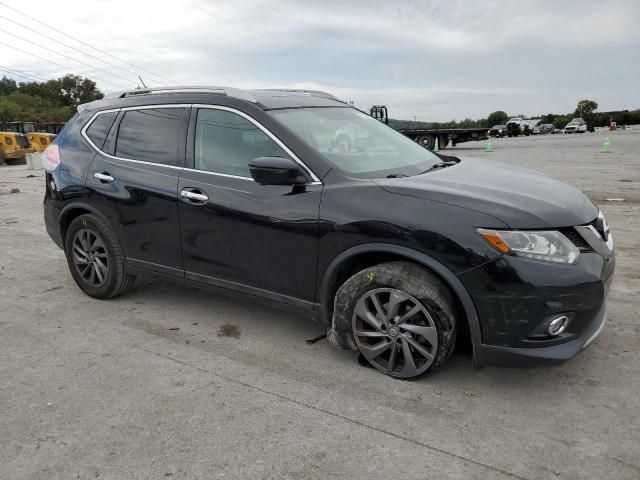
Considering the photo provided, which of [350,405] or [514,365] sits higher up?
[514,365]

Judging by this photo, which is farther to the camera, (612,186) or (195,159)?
(612,186)

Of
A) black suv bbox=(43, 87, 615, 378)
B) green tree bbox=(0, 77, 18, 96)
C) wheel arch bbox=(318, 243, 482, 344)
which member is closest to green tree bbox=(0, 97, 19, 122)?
green tree bbox=(0, 77, 18, 96)

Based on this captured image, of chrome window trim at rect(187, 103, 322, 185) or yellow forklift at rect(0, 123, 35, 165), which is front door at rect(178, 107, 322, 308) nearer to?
chrome window trim at rect(187, 103, 322, 185)

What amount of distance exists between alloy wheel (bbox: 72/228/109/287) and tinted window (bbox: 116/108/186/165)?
0.80 meters

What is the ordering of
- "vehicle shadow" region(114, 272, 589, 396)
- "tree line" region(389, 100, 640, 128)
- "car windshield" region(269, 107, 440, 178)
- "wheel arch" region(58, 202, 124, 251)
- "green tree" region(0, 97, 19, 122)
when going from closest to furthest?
"vehicle shadow" region(114, 272, 589, 396) < "car windshield" region(269, 107, 440, 178) < "wheel arch" region(58, 202, 124, 251) < "green tree" region(0, 97, 19, 122) < "tree line" region(389, 100, 640, 128)

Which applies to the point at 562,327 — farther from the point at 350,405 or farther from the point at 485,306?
the point at 350,405

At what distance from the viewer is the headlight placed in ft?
9.17

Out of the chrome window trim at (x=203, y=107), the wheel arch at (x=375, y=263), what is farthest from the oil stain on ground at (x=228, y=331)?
the chrome window trim at (x=203, y=107)

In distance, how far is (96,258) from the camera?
464cm

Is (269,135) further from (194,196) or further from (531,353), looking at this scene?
(531,353)

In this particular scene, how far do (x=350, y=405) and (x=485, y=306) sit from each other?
36.5 inches

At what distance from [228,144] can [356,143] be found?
36.4 inches

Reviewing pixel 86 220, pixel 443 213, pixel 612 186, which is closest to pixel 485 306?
pixel 443 213

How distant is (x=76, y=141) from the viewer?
15.5 ft
